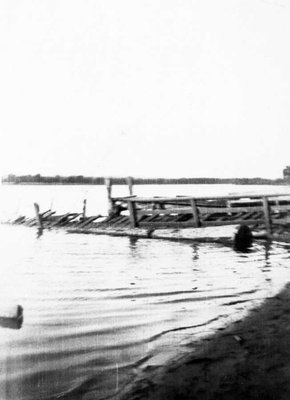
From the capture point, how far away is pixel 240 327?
4.70 metres

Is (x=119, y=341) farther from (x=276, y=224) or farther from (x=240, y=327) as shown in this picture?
(x=276, y=224)

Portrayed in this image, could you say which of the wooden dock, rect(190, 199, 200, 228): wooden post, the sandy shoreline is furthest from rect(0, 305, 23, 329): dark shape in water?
rect(190, 199, 200, 228): wooden post

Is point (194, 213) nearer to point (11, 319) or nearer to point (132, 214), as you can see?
point (132, 214)

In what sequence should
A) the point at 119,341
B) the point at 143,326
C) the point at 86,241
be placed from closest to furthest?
the point at 119,341 < the point at 143,326 < the point at 86,241

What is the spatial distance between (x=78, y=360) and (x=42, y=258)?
27.6 feet

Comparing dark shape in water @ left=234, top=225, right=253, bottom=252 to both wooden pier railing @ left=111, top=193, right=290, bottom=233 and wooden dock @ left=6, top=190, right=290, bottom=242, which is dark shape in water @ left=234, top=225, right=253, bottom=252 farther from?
wooden pier railing @ left=111, top=193, right=290, bottom=233

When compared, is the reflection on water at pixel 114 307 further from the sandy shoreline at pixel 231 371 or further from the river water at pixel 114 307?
the sandy shoreline at pixel 231 371

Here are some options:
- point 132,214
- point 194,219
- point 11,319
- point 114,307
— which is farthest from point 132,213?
point 11,319

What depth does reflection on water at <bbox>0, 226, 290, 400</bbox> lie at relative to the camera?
371 centimetres

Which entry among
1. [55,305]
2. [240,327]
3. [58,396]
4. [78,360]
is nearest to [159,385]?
[58,396]

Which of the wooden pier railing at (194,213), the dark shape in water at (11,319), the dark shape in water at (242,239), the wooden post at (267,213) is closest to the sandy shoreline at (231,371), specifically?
the dark shape in water at (11,319)

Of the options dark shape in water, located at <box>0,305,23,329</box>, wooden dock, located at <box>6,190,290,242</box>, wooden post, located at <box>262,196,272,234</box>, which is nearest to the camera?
dark shape in water, located at <box>0,305,23,329</box>

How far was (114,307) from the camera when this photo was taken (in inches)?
239

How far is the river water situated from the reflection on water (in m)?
0.01
